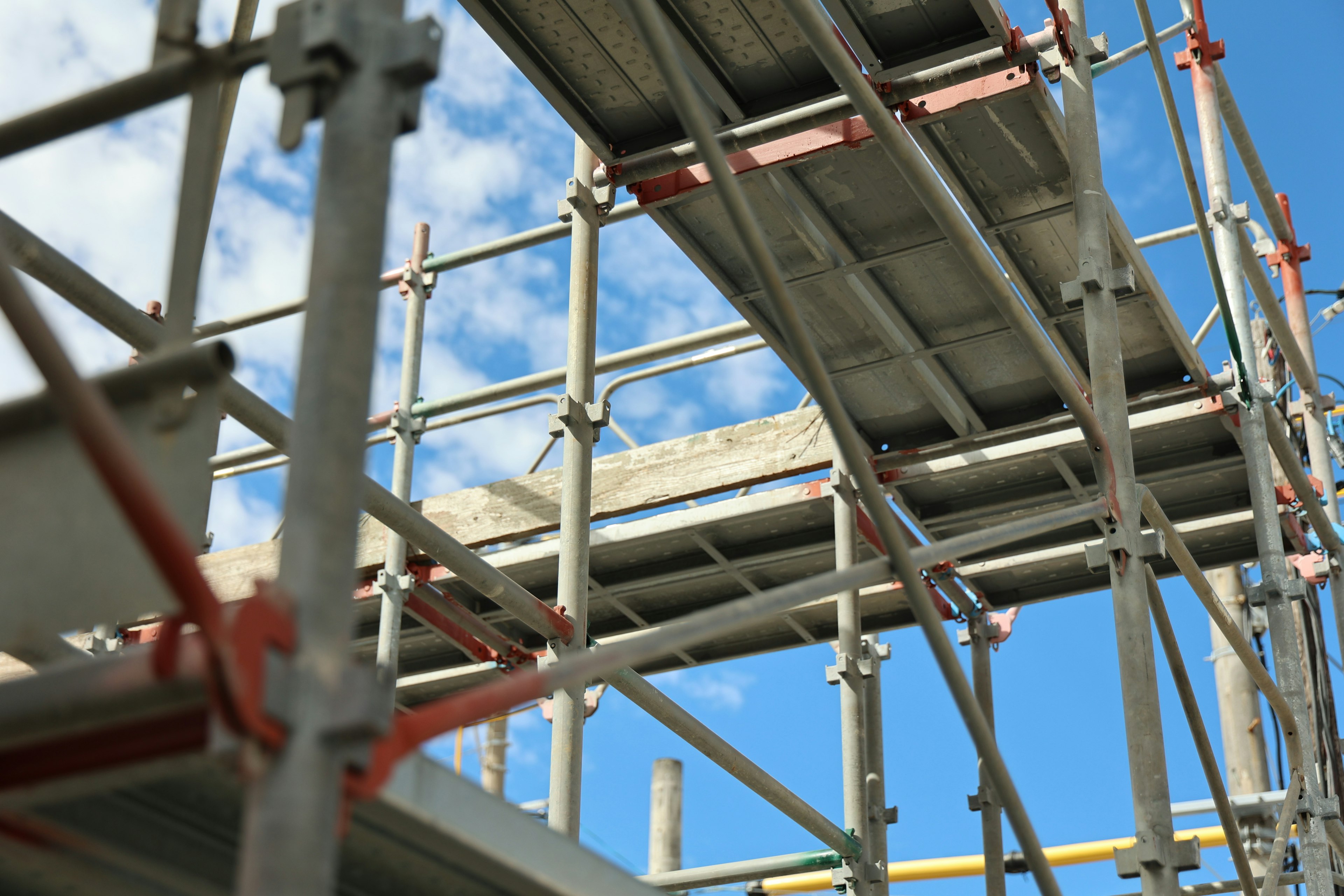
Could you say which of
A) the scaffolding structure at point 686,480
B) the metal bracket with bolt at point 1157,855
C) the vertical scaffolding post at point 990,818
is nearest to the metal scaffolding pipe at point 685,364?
the scaffolding structure at point 686,480

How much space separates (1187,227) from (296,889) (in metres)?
12.0

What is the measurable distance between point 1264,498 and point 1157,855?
4568 millimetres

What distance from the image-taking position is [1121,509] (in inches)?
261

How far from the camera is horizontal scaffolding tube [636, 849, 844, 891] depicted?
32.0ft

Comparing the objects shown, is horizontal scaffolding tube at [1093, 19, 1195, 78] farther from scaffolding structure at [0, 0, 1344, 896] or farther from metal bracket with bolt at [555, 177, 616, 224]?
metal bracket with bolt at [555, 177, 616, 224]

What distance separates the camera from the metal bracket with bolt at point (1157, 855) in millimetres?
6035

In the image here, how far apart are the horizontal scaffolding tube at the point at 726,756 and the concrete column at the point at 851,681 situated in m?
0.29

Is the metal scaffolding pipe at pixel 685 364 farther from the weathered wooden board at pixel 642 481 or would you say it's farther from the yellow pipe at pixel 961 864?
the yellow pipe at pixel 961 864

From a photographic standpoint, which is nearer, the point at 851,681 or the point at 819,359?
the point at 819,359

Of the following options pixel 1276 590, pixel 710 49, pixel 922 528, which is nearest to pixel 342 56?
pixel 710 49

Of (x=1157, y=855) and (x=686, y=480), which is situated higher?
(x=686, y=480)

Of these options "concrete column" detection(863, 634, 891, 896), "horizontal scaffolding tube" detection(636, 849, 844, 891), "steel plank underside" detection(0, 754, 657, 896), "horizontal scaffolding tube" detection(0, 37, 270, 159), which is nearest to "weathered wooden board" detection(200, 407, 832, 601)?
"concrete column" detection(863, 634, 891, 896)

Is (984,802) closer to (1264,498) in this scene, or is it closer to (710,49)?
(1264,498)

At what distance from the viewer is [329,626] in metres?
2.46
